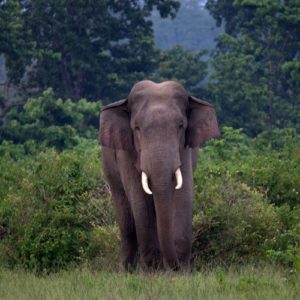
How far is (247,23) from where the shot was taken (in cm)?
2850

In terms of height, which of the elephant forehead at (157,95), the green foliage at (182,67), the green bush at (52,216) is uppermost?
the green foliage at (182,67)

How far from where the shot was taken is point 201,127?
9781mm

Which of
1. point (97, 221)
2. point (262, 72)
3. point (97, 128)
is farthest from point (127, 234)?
point (262, 72)

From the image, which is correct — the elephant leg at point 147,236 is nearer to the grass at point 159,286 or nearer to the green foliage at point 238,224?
the grass at point 159,286

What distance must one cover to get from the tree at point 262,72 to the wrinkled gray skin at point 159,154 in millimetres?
17053

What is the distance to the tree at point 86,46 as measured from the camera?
27.2 meters

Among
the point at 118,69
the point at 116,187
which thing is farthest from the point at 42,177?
the point at 118,69

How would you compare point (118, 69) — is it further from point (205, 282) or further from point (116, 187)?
point (205, 282)

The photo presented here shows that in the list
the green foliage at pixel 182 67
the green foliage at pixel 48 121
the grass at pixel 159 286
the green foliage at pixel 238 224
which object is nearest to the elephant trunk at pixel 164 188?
the grass at pixel 159 286

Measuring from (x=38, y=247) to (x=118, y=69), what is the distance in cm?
1709

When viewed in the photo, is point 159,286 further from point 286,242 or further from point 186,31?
point 186,31

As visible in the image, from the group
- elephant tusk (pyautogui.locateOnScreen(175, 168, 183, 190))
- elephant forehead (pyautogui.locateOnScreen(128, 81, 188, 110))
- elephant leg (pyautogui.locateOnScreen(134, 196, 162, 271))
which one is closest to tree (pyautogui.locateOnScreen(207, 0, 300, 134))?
elephant forehead (pyautogui.locateOnScreen(128, 81, 188, 110))

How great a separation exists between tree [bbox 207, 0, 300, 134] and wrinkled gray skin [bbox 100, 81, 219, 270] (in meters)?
17.1

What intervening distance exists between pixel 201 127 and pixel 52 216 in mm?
2323
